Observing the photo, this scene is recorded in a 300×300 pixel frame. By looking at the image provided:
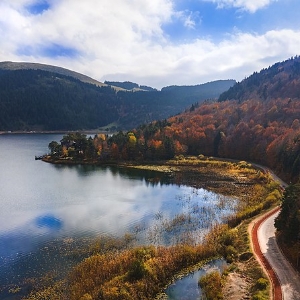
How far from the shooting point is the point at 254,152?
130m

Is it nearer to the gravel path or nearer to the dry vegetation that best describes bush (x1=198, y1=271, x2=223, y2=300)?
the dry vegetation

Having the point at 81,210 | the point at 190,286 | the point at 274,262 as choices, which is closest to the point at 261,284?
the point at 274,262

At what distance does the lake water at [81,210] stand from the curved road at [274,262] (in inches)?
367

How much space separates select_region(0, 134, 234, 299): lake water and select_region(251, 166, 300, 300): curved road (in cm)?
933

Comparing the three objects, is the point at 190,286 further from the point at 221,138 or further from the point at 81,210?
the point at 221,138

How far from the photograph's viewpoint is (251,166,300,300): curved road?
33.8m

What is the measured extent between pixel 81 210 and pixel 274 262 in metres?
41.0

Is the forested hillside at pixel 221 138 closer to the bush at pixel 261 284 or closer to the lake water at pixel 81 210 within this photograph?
the lake water at pixel 81 210

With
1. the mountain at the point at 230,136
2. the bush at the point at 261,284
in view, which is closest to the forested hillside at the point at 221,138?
the mountain at the point at 230,136

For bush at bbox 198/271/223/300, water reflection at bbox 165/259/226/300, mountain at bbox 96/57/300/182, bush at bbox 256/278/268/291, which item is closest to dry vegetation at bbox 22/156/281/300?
bush at bbox 256/278/268/291

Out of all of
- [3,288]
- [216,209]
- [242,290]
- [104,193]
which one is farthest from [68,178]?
[242,290]

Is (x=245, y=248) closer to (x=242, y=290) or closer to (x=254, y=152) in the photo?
(x=242, y=290)

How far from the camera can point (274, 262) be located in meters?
40.4

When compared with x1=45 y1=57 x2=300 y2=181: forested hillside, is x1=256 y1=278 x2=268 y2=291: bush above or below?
below
